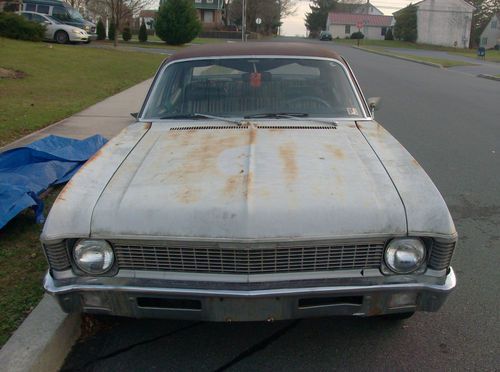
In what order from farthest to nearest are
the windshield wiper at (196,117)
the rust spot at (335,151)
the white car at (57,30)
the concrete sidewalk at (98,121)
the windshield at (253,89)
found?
the white car at (57,30) < the concrete sidewalk at (98,121) < the windshield at (253,89) < the windshield wiper at (196,117) < the rust spot at (335,151)

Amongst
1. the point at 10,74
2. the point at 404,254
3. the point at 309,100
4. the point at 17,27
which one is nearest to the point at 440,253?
the point at 404,254

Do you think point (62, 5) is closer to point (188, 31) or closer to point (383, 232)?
point (188, 31)

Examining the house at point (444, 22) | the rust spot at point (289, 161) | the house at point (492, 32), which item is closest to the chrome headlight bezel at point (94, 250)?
the rust spot at point (289, 161)

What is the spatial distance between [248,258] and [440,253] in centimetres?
94

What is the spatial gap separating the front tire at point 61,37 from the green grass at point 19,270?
77.9 ft

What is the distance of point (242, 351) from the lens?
289cm

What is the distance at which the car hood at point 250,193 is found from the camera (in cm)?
235

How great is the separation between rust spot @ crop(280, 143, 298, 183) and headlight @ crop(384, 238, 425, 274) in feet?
1.97

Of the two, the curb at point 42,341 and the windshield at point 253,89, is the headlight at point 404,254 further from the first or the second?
the curb at point 42,341

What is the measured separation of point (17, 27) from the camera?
22734mm

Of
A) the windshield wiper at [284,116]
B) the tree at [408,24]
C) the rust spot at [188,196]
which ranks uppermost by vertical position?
the tree at [408,24]

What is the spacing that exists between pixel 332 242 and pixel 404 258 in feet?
1.27

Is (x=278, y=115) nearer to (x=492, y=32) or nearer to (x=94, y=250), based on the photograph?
(x=94, y=250)

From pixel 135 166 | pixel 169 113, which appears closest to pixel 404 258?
pixel 135 166
